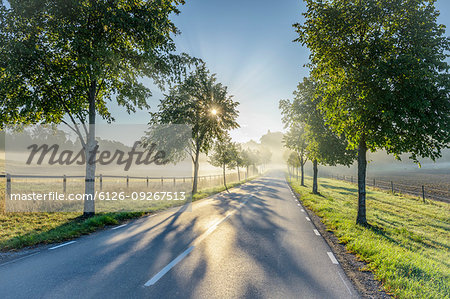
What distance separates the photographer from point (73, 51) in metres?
9.22

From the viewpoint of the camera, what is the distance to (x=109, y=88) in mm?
11656

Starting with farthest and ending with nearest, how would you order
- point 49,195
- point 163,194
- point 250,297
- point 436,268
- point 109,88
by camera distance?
point 163,194 → point 49,195 → point 109,88 → point 436,268 → point 250,297

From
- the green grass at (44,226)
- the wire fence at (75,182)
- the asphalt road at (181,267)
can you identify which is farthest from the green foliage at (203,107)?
the asphalt road at (181,267)

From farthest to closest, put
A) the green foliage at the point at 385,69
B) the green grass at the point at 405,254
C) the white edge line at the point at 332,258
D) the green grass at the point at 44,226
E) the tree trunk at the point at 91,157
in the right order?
1. the tree trunk at the point at 91,157
2. the green foliage at the point at 385,69
3. the green grass at the point at 44,226
4. the white edge line at the point at 332,258
5. the green grass at the point at 405,254

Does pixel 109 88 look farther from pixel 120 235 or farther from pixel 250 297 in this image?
pixel 250 297

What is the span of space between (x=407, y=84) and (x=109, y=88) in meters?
13.0

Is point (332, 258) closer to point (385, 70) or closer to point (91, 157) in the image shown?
point (385, 70)

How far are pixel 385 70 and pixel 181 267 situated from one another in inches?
331

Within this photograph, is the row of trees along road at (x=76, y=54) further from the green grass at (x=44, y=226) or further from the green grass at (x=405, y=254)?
the green grass at (x=405, y=254)

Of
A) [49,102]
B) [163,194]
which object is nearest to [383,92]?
[49,102]

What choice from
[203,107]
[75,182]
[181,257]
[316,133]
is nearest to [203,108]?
[203,107]

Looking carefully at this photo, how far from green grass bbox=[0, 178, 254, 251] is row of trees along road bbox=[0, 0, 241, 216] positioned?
1.28 m

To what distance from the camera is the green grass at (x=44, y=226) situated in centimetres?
643

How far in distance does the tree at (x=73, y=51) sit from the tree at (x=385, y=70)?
674 cm
